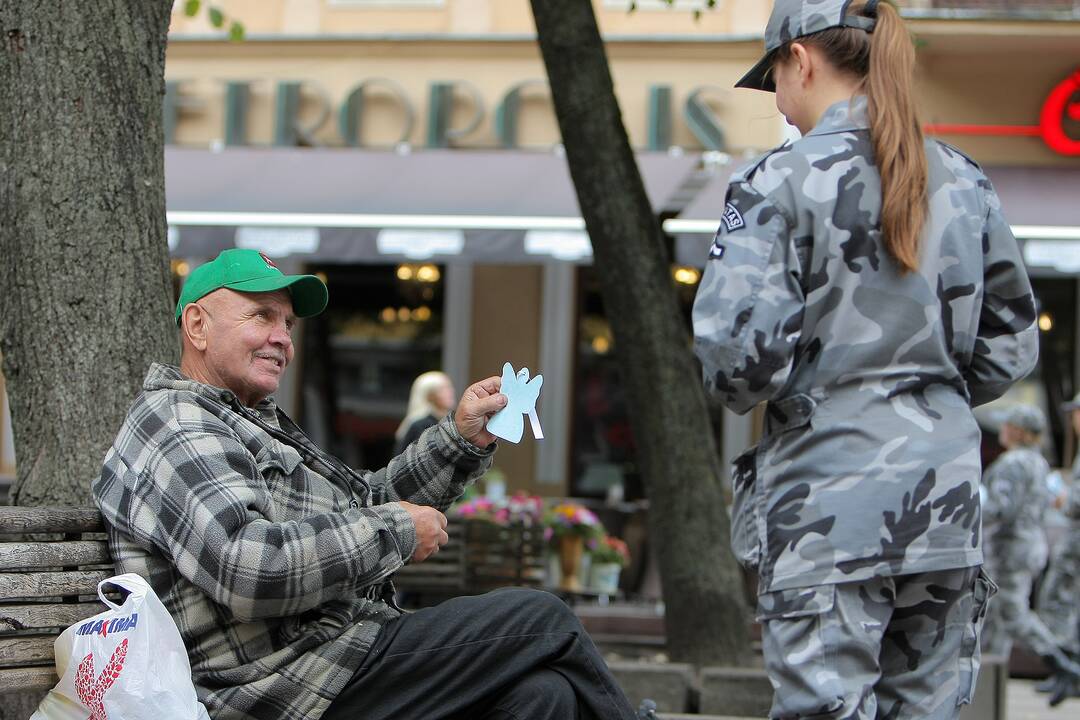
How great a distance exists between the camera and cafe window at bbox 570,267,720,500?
1389 cm

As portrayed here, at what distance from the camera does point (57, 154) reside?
12.5ft

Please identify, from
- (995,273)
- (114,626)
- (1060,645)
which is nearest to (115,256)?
(114,626)

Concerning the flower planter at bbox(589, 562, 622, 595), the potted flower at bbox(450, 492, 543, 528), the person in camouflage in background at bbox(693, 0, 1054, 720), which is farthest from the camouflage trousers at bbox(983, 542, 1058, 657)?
the person in camouflage in background at bbox(693, 0, 1054, 720)

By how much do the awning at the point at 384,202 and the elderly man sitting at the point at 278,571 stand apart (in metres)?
7.34

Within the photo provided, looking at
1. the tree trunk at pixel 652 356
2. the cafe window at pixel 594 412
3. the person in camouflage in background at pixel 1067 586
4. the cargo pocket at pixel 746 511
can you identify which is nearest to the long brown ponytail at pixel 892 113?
the cargo pocket at pixel 746 511

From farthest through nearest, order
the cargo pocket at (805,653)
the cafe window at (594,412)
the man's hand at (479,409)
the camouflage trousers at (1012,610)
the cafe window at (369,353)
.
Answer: the cafe window at (369,353), the cafe window at (594,412), the camouflage trousers at (1012,610), the man's hand at (479,409), the cargo pocket at (805,653)

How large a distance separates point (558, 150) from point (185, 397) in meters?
10.3

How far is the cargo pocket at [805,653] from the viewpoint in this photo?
8.44 ft

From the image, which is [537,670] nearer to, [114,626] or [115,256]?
[114,626]

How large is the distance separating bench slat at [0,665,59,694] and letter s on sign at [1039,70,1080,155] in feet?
38.1

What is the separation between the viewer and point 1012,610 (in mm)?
8562

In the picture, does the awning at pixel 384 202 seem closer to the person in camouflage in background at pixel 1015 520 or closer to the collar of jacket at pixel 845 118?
the person in camouflage in background at pixel 1015 520

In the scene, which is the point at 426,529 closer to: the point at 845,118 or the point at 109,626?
the point at 109,626

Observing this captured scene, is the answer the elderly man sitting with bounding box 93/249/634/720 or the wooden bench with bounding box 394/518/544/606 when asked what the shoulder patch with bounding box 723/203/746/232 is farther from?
the wooden bench with bounding box 394/518/544/606
